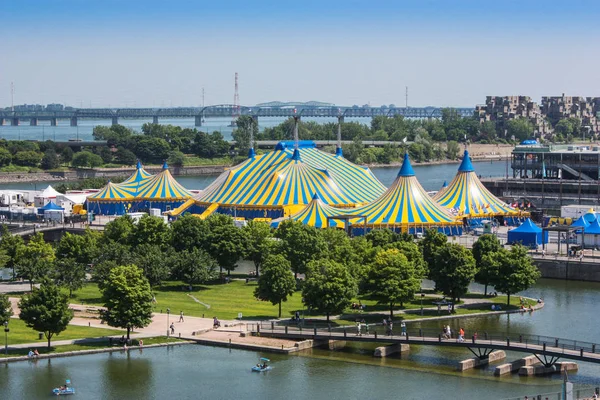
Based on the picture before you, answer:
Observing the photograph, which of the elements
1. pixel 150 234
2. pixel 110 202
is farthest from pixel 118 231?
pixel 110 202

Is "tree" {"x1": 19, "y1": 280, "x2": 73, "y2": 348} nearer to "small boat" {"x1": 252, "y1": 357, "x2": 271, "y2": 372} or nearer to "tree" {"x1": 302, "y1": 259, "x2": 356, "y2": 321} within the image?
"small boat" {"x1": 252, "y1": 357, "x2": 271, "y2": 372}

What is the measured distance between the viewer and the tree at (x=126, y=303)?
5334 cm

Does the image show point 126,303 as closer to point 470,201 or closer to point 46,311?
point 46,311

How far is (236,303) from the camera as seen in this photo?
206ft

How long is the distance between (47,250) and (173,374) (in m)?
23.9

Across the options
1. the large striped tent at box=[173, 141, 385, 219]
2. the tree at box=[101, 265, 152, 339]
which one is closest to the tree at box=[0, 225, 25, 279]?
the tree at box=[101, 265, 152, 339]

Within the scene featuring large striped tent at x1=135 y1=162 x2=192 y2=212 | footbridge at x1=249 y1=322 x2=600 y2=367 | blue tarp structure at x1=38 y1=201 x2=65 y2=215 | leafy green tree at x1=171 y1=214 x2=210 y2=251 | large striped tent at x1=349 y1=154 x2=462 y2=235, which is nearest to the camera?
footbridge at x1=249 y1=322 x2=600 y2=367

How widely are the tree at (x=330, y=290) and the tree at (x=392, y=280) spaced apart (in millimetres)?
1811

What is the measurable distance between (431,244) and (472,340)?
17.5 m

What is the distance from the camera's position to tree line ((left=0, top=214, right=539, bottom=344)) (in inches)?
2143

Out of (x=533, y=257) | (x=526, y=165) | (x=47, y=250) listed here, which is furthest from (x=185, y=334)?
(x=526, y=165)

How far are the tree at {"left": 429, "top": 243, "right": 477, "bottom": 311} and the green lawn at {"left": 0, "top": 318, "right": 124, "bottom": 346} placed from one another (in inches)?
662

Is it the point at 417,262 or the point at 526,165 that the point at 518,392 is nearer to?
the point at 417,262

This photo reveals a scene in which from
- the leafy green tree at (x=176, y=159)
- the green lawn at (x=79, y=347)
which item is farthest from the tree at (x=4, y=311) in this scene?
the leafy green tree at (x=176, y=159)
